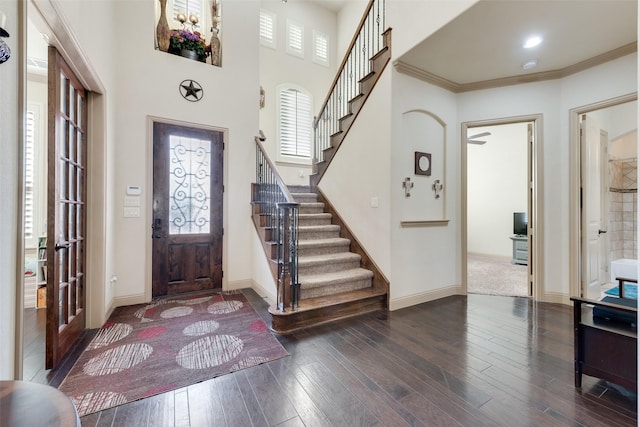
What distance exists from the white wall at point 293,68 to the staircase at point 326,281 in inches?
85.7

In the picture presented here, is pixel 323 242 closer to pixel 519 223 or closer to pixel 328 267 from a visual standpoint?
pixel 328 267

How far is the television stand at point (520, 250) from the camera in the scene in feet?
19.6

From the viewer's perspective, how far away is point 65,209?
2295 mm

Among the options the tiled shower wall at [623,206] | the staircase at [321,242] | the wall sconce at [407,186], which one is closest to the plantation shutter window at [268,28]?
the staircase at [321,242]

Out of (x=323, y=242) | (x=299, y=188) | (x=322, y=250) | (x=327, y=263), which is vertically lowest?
(x=327, y=263)

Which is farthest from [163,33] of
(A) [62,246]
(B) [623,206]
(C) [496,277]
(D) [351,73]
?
(B) [623,206]

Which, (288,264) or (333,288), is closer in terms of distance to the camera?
(288,264)

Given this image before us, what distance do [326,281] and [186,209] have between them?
7.01 ft

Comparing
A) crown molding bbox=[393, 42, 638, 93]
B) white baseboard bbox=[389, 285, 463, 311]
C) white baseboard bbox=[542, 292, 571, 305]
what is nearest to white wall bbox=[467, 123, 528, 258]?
crown molding bbox=[393, 42, 638, 93]

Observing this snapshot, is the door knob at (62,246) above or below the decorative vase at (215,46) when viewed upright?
below

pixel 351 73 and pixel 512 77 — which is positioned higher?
pixel 351 73

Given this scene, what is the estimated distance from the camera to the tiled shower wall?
497 cm

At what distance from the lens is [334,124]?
477 cm

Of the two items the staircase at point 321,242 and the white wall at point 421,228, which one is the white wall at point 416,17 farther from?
the white wall at point 421,228
